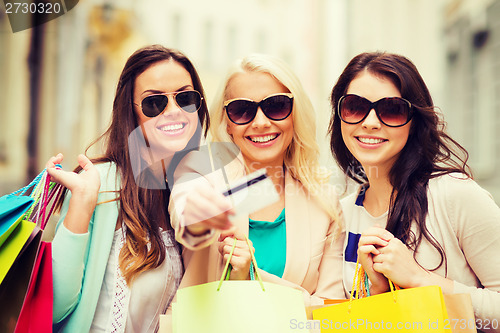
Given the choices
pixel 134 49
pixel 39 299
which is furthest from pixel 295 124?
pixel 134 49

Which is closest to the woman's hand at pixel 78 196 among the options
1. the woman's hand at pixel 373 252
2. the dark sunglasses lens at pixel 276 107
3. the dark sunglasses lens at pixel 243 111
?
the dark sunglasses lens at pixel 243 111

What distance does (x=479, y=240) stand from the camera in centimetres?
176

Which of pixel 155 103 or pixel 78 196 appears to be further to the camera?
pixel 155 103

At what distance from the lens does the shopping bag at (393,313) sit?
151cm

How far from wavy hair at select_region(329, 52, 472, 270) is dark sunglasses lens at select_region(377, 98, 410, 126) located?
0.06 metres

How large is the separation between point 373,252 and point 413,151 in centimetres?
62

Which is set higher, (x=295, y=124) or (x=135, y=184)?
(x=295, y=124)

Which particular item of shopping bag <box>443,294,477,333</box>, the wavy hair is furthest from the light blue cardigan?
shopping bag <box>443,294,477,333</box>

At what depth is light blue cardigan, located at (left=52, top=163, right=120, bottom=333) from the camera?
1663 mm

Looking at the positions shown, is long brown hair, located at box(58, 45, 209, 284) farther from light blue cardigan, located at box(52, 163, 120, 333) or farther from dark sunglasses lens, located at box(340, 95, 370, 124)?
dark sunglasses lens, located at box(340, 95, 370, 124)

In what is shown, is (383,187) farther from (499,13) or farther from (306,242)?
(499,13)

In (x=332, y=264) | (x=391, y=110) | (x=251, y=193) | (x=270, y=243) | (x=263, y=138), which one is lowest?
(x=332, y=264)

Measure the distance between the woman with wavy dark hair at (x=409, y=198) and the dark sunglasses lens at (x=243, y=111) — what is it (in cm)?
41

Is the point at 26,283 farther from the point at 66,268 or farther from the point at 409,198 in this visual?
the point at 409,198
